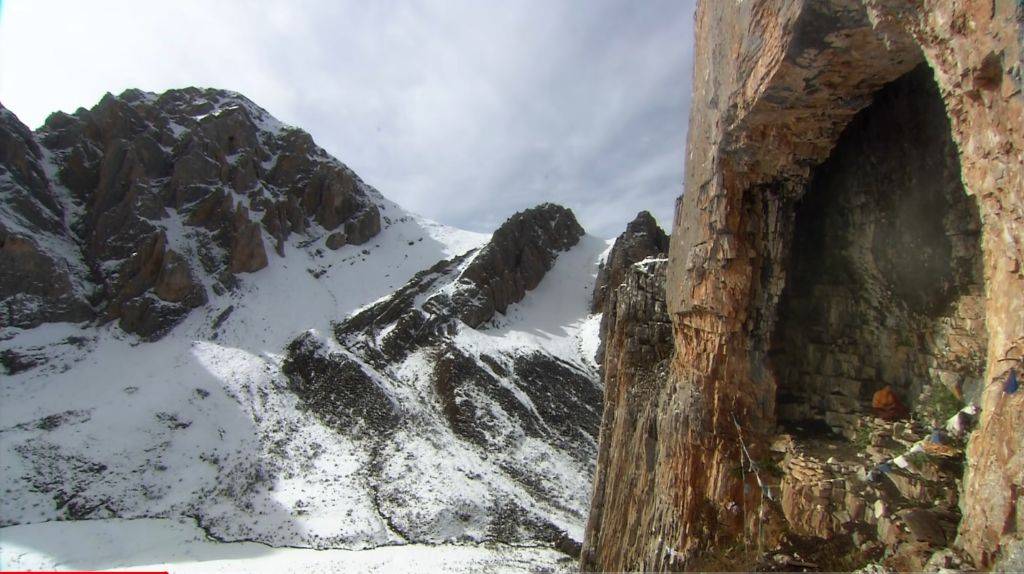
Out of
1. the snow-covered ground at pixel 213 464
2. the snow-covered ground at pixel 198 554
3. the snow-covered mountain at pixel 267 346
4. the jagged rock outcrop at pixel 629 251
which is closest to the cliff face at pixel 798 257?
the snow-covered ground at pixel 198 554

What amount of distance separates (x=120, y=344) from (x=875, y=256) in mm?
38687

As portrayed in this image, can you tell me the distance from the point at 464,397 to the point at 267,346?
13.9m

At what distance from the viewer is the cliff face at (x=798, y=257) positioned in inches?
233

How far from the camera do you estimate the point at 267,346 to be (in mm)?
32188

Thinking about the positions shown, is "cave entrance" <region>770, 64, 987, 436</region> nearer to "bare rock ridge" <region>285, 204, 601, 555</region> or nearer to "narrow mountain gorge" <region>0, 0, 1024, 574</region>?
"narrow mountain gorge" <region>0, 0, 1024, 574</region>

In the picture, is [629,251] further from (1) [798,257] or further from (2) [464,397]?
(1) [798,257]

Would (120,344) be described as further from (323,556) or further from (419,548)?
(419,548)

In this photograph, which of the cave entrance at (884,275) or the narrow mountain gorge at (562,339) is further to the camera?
the cave entrance at (884,275)

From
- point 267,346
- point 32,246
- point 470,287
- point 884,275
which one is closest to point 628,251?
point 470,287

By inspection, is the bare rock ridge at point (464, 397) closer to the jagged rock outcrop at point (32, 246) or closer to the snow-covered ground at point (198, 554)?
the snow-covered ground at point (198, 554)

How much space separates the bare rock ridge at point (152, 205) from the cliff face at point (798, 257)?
35.8m

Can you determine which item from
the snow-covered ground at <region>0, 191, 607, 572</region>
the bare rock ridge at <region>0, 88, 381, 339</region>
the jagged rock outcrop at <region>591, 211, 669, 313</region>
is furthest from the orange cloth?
the bare rock ridge at <region>0, 88, 381, 339</region>

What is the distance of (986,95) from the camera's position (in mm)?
3787

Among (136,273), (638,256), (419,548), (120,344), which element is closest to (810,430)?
(419,548)
